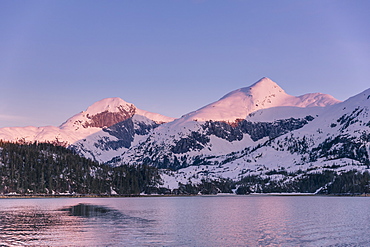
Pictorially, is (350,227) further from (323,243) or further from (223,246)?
(223,246)

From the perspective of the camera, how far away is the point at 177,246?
87000 mm

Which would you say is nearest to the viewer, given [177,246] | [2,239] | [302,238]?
[177,246]

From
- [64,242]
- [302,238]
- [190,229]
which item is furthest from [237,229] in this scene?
[64,242]

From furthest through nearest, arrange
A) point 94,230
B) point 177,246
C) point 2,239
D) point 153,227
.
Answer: point 153,227, point 94,230, point 2,239, point 177,246

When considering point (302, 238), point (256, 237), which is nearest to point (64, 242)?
point (256, 237)

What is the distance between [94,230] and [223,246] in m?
36.9

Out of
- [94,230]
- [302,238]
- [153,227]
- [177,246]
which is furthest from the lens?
[153,227]

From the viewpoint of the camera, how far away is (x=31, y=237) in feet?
319

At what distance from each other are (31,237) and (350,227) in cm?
7692

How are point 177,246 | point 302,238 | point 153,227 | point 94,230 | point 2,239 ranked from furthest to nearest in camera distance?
point 153,227 → point 94,230 → point 302,238 → point 2,239 → point 177,246

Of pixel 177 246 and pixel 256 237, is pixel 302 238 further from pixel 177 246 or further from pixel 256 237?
pixel 177 246

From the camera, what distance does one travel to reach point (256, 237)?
99750 millimetres

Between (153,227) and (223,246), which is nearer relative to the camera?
(223,246)

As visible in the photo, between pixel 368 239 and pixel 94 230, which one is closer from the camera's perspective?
pixel 368 239
